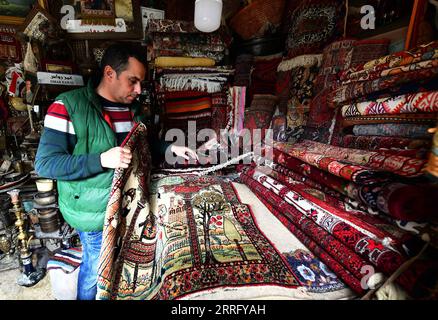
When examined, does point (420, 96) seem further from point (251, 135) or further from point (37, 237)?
point (37, 237)

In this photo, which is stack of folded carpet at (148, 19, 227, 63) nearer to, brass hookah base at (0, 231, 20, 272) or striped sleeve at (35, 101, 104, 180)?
striped sleeve at (35, 101, 104, 180)

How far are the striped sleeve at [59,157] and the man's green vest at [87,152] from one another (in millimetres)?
45

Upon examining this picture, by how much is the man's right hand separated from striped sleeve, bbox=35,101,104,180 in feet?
0.10

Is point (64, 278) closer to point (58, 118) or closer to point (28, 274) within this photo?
point (28, 274)

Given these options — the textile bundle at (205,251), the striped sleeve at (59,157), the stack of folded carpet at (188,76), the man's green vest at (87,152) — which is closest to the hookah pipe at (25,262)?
the man's green vest at (87,152)

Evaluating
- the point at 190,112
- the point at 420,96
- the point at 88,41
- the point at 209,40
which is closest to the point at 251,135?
the point at 190,112

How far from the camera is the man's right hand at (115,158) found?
3.05 feet

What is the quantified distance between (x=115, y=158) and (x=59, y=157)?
0.86 ft

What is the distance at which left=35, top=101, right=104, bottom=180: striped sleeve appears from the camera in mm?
936

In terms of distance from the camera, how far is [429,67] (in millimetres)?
643

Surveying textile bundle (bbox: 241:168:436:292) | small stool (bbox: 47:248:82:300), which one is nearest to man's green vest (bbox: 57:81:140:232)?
small stool (bbox: 47:248:82:300)

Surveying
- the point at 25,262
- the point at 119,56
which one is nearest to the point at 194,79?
the point at 119,56
